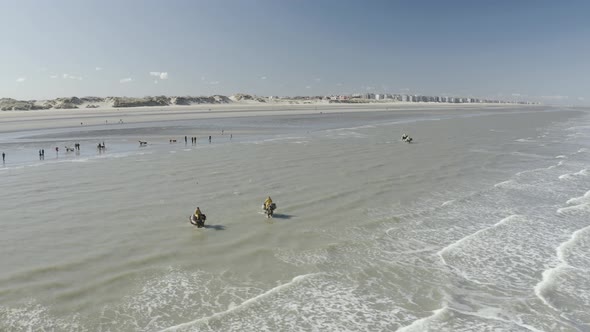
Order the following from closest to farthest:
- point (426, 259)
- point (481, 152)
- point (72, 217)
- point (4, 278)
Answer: point (4, 278), point (426, 259), point (72, 217), point (481, 152)

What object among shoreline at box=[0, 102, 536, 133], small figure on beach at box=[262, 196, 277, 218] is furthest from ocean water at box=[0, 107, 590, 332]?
shoreline at box=[0, 102, 536, 133]

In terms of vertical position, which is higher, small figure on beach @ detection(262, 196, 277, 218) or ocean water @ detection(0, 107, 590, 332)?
small figure on beach @ detection(262, 196, 277, 218)

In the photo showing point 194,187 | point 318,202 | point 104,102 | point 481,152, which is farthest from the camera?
point 104,102

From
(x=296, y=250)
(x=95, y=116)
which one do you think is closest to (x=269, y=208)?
(x=296, y=250)

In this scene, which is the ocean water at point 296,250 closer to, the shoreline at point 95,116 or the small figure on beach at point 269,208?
the small figure on beach at point 269,208

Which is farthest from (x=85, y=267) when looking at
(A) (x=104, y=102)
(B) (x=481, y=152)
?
(A) (x=104, y=102)

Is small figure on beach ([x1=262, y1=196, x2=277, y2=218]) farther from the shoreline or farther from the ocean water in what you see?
the shoreline

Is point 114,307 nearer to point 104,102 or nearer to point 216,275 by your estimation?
point 216,275

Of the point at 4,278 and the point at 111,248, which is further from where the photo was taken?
the point at 111,248
